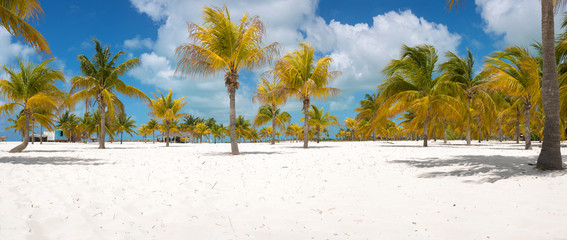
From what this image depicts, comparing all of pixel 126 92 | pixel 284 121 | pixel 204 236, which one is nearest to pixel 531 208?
pixel 204 236

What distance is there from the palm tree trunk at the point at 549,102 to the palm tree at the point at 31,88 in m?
20.1

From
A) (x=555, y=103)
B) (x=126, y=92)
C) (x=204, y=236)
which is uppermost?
(x=126, y=92)

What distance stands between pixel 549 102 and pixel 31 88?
22380 mm

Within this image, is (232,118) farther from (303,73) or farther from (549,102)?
(549,102)

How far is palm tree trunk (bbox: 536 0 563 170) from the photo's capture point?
6258 millimetres

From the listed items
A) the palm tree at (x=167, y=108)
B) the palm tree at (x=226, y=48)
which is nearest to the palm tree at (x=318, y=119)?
the palm tree at (x=167, y=108)

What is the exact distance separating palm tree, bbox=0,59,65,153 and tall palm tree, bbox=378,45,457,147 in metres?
19.6

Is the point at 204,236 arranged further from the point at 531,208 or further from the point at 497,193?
the point at 497,193

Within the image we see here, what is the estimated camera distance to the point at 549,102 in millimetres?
6711

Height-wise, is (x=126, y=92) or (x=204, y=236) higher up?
(x=126, y=92)

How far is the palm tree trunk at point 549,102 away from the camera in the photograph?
626 centimetres

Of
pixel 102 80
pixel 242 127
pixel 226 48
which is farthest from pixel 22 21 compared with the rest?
pixel 242 127

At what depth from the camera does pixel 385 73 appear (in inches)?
744

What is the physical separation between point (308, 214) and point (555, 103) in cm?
675
